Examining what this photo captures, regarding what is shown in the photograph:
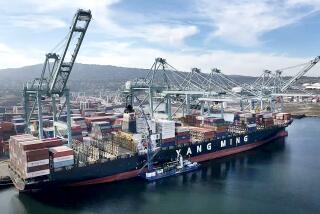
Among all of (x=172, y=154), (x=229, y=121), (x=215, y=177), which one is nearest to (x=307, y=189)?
(x=215, y=177)

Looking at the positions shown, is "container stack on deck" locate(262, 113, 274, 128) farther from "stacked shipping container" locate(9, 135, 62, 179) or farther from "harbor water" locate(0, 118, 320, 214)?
"stacked shipping container" locate(9, 135, 62, 179)

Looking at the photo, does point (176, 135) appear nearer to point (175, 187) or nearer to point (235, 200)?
point (175, 187)

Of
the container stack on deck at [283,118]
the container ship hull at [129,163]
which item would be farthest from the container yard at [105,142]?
the container stack on deck at [283,118]

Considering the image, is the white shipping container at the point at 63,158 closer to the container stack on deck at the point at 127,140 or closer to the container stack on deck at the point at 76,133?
the container stack on deck at the point at 127,140

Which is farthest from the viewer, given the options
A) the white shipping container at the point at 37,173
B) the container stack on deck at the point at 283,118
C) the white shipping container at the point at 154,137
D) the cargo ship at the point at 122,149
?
the container stack on deck at the point at 283,118

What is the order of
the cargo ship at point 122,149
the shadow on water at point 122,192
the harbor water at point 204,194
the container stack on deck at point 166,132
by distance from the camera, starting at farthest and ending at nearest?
the container stack on deck at point 166,132 < the cargo ship at point 122,149 < the shadow on water at point 122,192 < the harbor water at point 204,194

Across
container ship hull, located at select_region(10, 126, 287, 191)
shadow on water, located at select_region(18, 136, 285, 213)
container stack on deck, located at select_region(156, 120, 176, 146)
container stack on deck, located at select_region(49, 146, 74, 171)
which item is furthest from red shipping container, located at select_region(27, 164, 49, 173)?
container stack on deck, located at select_region(156, 120, 176, 146)

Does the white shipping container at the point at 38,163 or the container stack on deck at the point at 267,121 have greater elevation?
the container stack on deck at the point at 267,121
